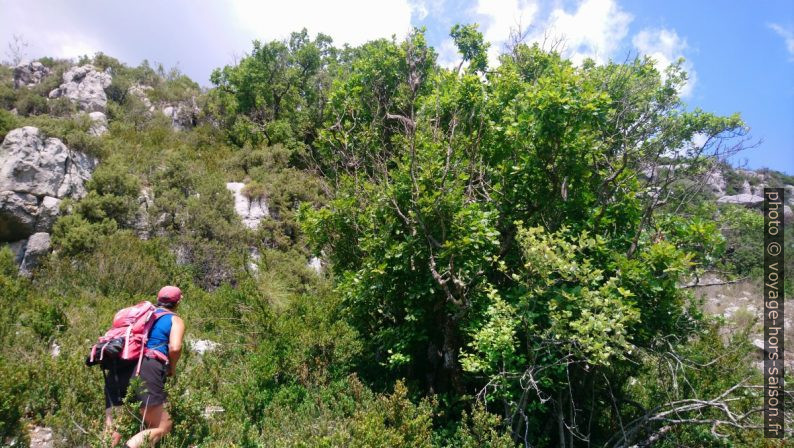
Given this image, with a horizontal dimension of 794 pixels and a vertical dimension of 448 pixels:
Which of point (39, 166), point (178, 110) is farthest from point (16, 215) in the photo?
point (178, 110)

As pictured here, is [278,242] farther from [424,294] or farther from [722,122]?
[722,122]

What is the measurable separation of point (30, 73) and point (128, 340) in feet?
83.7

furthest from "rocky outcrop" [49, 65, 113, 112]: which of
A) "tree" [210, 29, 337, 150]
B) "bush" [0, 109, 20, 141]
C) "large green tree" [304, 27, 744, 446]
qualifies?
"large green tree" [304, 27, 744, 446]

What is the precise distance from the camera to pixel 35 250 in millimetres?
8836

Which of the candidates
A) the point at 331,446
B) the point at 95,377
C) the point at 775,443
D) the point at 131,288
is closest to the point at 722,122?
the point at 775,443

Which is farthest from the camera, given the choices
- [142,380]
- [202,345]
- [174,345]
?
[202,345]

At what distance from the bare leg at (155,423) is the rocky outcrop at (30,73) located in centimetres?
2424

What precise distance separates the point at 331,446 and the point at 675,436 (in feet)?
14.4

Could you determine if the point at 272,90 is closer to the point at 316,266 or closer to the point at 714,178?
the point at 316,266

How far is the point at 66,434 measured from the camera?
3990mm

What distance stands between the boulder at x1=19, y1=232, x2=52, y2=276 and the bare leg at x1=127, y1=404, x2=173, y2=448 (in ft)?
24.4

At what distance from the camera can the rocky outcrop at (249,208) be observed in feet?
41.0

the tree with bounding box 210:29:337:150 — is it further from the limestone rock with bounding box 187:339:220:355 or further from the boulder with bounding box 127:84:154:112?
the limestone rock with bounding box 187:339:220:355

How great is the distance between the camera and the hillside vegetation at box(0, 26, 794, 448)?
411cm
